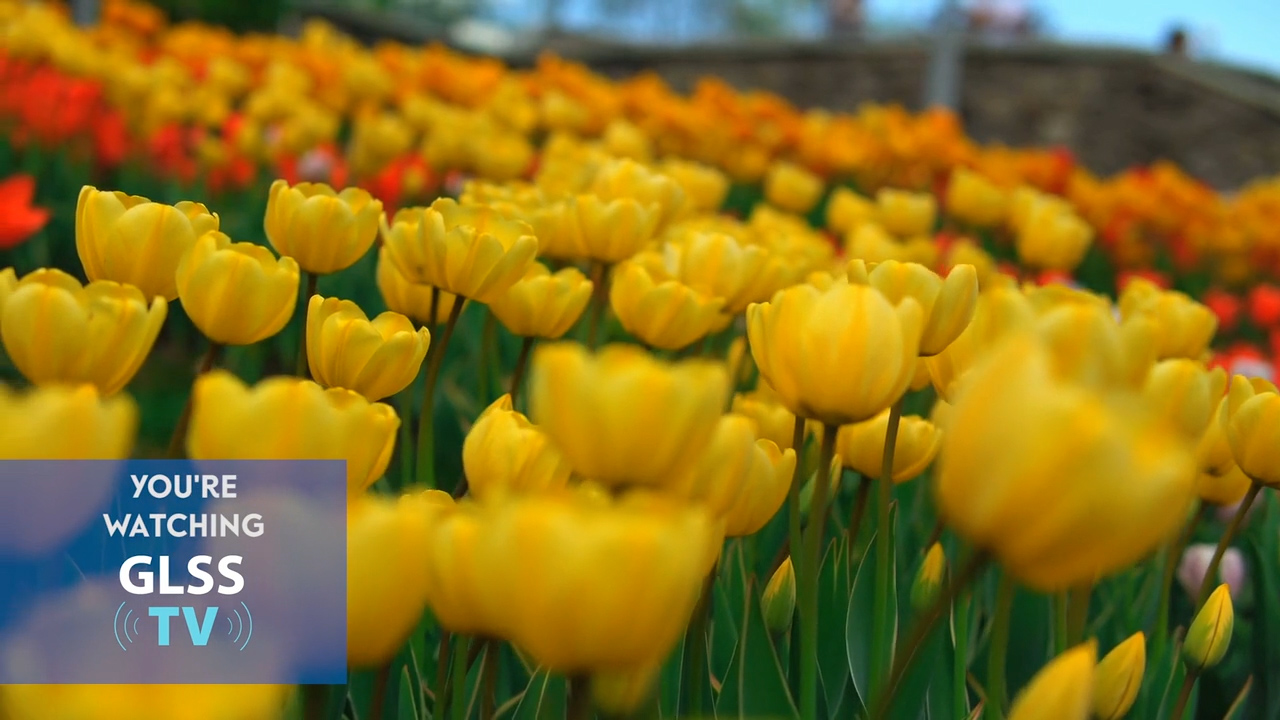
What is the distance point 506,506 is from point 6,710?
0.25m

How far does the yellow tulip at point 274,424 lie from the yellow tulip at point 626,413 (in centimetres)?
12

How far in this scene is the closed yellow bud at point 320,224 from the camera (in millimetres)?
1007

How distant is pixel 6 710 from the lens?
49 centimetres

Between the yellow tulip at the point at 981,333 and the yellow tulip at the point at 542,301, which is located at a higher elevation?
the yellow tulip at the point at 981,333

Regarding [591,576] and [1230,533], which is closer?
[591,576]

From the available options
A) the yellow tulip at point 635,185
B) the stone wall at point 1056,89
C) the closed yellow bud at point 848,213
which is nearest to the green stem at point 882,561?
the yellow tulip at point 635,185

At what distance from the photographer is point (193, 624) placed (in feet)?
1.91

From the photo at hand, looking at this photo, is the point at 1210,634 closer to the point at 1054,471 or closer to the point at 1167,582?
the point at 1167,582

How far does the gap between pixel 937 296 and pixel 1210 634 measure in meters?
0.45

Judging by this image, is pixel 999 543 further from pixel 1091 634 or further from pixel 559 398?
pixel 1091 634

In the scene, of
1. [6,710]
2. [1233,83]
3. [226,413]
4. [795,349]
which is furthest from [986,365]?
[1233,83]

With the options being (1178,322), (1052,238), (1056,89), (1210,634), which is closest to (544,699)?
(1210,634)

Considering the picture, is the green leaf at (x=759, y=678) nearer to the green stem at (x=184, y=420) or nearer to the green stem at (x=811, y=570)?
the green stem at (x=811, y=570)
